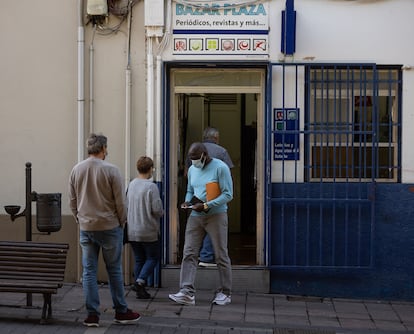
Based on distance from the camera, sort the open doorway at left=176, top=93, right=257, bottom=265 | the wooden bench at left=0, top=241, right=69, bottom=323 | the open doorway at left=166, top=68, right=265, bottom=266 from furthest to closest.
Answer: the open doorway at left=176, top=93, right=257, bottom=265, the open doorway at left=166, top=68, right=265, bottom=266, the wooden bench at left=0, top=241, right=69, bottom=323

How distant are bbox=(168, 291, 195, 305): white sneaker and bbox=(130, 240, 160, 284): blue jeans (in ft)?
1.29

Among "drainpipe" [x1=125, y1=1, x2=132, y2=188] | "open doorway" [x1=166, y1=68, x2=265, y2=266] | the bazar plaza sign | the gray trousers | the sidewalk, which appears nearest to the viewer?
the sidewalk

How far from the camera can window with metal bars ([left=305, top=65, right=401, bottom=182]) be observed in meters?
9.40

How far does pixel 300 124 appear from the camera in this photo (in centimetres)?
938

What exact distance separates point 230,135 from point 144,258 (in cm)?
338

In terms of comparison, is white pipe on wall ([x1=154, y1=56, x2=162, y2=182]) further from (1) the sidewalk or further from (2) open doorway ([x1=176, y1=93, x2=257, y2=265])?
(1) the sidewalk

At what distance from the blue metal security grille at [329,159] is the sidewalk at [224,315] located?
61 cm

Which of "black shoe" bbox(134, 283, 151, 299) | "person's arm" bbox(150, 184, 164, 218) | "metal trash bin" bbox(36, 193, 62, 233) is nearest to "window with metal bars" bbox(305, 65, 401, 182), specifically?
"person's arm" bbox(150, 184, 164, 218)

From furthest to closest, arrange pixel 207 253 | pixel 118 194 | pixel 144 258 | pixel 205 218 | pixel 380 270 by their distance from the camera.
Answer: pixel 207 253 < pixel 380 270 < pixel 144 258 < pixel 205 218 < pixel 118 194

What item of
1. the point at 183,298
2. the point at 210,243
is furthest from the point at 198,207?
the point at 210,243

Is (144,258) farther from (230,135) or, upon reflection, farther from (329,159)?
(230,135)

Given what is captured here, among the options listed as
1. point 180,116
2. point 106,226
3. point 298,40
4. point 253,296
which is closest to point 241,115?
point 180,116

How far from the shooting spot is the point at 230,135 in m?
11.9

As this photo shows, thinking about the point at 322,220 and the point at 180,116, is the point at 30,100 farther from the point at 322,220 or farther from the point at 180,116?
the point at 322,220
